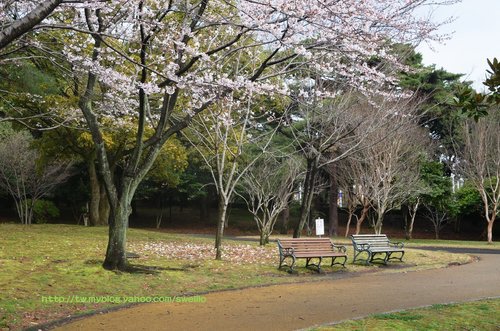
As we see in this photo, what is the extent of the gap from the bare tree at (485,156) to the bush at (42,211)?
26178mm

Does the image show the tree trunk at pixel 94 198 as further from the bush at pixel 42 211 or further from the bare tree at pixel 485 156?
the bare tree at pixel 485 156

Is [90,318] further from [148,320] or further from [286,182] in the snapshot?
[286,182]

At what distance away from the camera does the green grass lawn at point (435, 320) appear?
546cm

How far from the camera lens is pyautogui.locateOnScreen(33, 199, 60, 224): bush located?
31.3 meters

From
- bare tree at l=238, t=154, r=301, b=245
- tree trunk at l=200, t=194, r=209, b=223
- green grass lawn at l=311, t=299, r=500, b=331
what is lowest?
green grass lawn at l=311, t=299, r=500, b=331

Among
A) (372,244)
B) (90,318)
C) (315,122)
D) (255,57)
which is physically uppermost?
(255,57)

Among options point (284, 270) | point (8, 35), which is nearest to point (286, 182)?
point (284, 270)

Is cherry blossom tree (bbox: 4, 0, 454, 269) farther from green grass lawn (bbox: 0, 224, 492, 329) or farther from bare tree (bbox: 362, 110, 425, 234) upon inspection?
bare tree (bbox: 362, 110, 425, 234)

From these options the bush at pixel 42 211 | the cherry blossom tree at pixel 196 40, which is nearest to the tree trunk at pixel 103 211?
the bush at pixel 42 211

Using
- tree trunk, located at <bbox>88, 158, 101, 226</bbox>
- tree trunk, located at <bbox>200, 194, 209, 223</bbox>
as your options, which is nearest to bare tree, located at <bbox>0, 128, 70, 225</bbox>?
tree trunk, located at <bbox>88, 158, 101, 226</bbox>

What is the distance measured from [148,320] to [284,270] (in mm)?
4873

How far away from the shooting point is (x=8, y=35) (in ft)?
15.8

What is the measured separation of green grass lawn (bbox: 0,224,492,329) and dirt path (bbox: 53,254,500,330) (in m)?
0.57

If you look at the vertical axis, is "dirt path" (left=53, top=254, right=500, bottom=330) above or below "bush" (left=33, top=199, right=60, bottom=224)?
below
